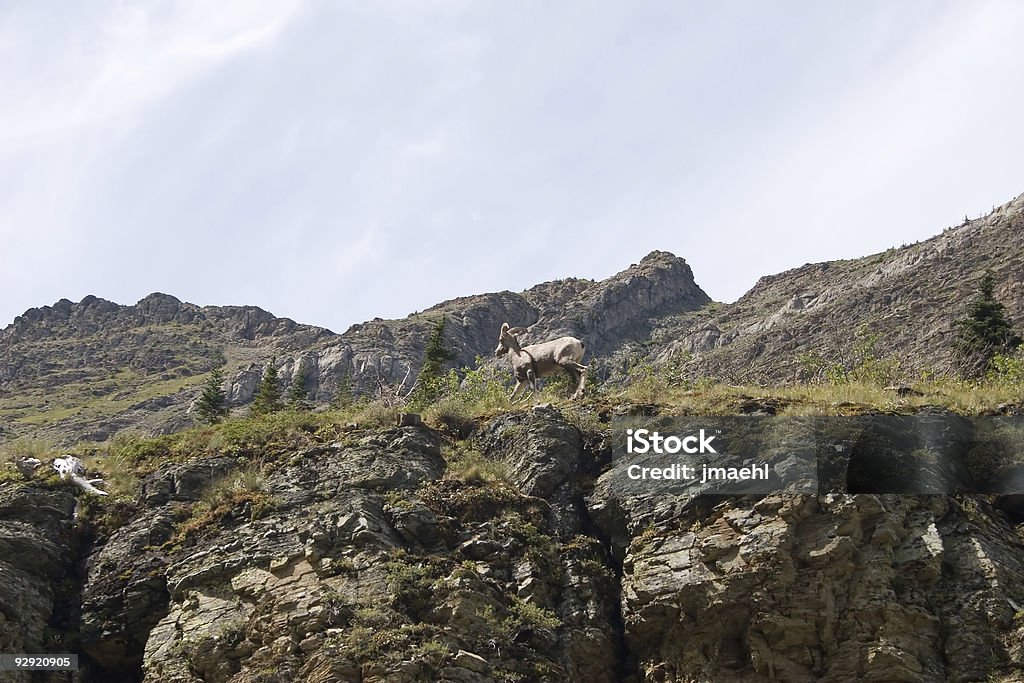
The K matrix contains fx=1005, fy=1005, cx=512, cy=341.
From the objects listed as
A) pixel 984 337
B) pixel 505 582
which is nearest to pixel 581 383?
pixel 505 582

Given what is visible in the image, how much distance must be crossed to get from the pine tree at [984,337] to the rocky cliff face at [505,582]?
16.6 metres

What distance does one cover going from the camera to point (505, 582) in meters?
17.5

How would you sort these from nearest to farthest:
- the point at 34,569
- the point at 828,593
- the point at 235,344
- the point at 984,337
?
the point at 828,593
the point at 34,569
the point at 984,337
the point at 235,344

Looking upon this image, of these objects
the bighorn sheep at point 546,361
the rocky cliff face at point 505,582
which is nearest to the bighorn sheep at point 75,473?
the rocky cliff face at point 505,582

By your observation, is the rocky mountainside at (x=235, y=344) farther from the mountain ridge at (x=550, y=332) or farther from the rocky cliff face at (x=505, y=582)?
the rocky cliff face at (x=505, y=582)

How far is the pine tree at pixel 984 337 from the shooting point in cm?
3347

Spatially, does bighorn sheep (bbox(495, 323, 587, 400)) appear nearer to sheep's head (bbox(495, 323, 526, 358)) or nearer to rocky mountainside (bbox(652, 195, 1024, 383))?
sheep's head (bbox(495, 323, 526, 358))

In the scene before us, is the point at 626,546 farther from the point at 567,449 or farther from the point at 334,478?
the point at 334,478

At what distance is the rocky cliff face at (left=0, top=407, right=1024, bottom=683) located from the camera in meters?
15.7

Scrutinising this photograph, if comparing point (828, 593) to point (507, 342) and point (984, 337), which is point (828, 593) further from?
point (984, 337)

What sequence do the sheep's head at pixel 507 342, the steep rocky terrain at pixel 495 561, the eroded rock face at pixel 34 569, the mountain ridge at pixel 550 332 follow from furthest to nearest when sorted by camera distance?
the mountain ridge at pixel 550 332 < the sheep's head at pixel 507 342 < the eroded rock face at pixel 34 569 < the steep rocky terrain at pixel 495 561

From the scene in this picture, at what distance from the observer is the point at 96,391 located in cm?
11831

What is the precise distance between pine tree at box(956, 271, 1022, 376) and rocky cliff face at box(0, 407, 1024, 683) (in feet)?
54.3

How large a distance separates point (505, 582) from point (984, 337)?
23.6 metres
